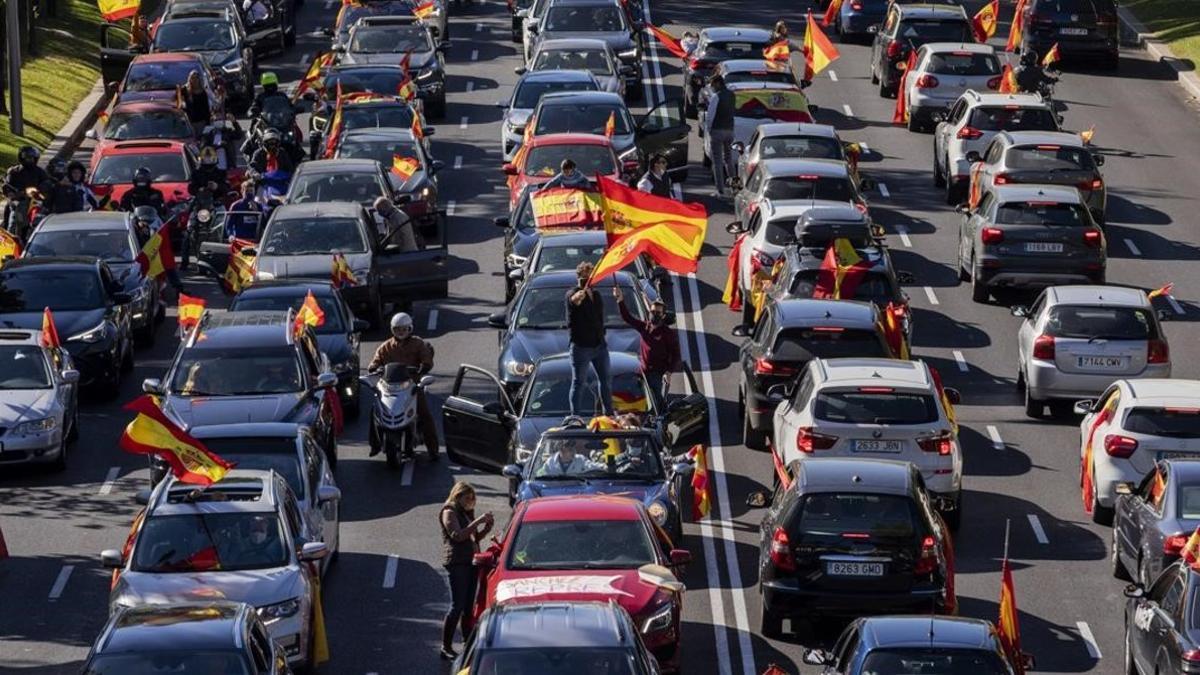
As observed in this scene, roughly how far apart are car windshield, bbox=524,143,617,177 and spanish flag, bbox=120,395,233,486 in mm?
15323

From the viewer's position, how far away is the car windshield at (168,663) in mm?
19406

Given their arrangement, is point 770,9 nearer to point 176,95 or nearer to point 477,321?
point 176,95

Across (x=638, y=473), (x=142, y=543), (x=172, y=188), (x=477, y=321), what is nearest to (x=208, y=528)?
(x=142, y=543)

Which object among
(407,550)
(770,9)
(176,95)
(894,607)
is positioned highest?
(894,607)

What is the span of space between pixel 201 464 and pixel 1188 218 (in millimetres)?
22807

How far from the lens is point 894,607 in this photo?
2344cm

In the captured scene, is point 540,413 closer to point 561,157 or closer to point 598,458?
point 598,458

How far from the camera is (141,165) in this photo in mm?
41469

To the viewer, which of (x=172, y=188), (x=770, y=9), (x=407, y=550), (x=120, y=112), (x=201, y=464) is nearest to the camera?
(x=201, y=464)

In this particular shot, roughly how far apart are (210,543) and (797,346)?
912 centimetres

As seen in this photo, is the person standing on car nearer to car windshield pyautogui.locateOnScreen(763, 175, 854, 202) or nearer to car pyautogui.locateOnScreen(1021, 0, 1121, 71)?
car windshield pyautogui.locateOnScreen(763, 175, 854, 202)

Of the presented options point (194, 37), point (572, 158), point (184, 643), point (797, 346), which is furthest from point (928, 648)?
point (194, 37)

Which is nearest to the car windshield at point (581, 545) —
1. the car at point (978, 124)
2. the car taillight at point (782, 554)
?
the car taillight at point (782, 554)

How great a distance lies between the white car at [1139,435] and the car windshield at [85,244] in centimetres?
1375
